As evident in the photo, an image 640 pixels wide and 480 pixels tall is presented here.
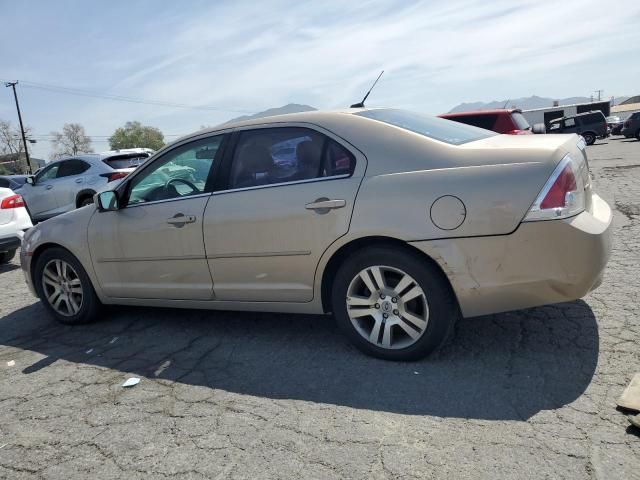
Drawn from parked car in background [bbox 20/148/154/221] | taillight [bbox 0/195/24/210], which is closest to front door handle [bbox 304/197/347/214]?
→ taillight [bbox 0/195/24/210]

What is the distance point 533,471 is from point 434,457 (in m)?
0.42

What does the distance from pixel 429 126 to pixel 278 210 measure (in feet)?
4.05

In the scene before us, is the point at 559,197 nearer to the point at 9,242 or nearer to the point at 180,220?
the point at 180,220

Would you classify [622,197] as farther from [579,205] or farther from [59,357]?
[59,357]

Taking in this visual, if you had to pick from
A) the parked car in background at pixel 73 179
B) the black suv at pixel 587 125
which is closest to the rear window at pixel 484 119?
the parked car in background at pixel 73 179

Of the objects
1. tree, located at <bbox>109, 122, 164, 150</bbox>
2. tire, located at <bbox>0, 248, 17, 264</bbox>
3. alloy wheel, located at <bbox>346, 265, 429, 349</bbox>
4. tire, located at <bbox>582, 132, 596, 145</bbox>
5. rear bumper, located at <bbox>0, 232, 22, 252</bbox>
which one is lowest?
tire, located at <bbox>582, 132, 596, 145</bbox>

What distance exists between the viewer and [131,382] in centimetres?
343

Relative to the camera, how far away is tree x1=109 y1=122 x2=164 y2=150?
94.8m

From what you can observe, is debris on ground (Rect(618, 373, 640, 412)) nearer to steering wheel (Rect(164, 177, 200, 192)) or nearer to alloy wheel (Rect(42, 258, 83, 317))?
steering wheel (Rect(164, 177, 200, 192))

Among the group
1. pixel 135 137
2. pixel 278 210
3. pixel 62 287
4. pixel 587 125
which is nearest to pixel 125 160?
pixel 62 287

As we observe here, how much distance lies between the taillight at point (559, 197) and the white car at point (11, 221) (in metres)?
7.03

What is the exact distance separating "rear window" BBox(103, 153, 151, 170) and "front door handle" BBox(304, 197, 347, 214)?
27.6 feet

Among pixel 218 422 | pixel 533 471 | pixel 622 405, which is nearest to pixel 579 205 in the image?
pixel 622 405

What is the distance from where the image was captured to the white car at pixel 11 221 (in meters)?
7.19
